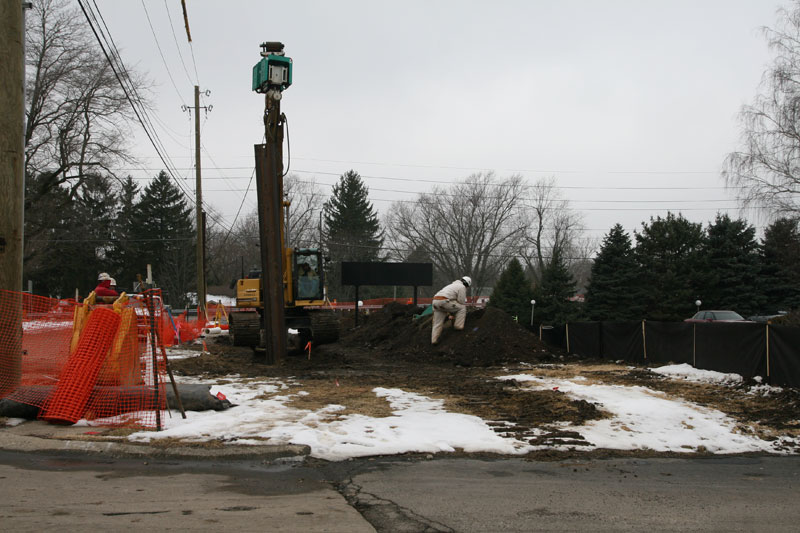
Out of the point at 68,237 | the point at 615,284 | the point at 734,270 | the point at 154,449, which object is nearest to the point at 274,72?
the point at 154,449

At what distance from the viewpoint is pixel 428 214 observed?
67.1 m

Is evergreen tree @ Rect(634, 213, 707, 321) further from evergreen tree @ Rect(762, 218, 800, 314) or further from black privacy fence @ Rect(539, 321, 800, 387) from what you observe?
black privacy fence @ Rect(539, 321, 800, 387)

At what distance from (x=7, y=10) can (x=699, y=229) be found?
45774mm

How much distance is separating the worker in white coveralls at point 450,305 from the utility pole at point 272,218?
5181 mm

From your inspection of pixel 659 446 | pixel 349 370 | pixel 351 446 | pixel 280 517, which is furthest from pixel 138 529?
pixel 349 370

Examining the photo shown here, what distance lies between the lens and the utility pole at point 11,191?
8.21 m

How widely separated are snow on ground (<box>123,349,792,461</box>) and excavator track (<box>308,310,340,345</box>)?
891 centimetres

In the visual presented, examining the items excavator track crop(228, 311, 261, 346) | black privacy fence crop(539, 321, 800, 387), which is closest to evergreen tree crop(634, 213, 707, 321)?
black privacy fence crop(539, 321, 800, 387)

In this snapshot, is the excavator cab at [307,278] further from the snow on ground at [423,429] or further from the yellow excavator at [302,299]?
the snow on ground at [423,429]

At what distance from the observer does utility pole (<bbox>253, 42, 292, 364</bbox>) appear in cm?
1557

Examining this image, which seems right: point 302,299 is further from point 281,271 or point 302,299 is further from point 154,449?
point 154,449

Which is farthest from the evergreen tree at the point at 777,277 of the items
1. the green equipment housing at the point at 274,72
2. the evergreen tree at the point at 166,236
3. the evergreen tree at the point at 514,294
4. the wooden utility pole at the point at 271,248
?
the evergreen tree at the point at 166,236

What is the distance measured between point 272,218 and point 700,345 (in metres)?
10.5

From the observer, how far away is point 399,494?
212 inches
